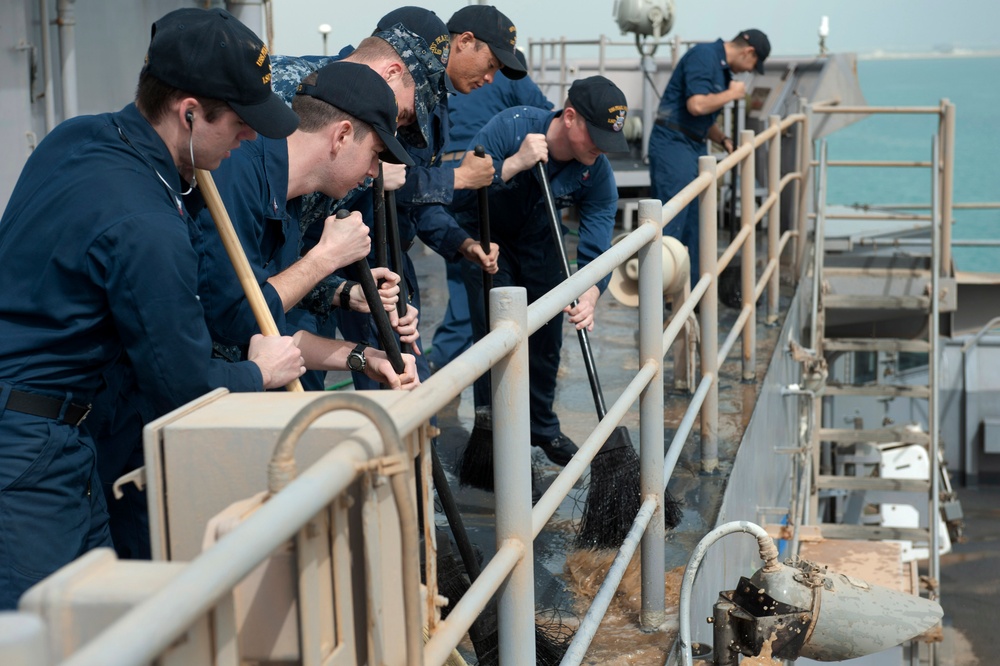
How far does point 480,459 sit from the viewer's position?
466cm

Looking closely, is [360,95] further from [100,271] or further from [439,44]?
[439,44]

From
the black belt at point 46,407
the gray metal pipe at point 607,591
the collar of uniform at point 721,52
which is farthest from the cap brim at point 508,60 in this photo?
the collar of uniform at point 721,52

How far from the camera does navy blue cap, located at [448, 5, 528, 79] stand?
15.0 ft

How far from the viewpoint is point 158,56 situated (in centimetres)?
223

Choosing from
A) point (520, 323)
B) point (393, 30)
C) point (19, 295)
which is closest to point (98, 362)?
point (19, 295)

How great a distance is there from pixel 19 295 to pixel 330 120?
971 millimetres

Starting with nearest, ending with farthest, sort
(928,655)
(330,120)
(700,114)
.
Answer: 1. (330,120)
2. (700,114)
3. (928,655)

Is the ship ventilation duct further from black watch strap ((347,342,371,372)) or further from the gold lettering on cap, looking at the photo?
black watch strap ((347,342,371,372))

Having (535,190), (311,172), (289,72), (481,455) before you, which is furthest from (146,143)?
(535,190)

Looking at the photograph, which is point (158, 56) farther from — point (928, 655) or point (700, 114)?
point (928, 655)

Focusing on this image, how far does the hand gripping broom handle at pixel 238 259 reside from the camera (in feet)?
8.44

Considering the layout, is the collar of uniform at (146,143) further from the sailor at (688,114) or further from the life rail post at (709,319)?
the sailor at (688,114)

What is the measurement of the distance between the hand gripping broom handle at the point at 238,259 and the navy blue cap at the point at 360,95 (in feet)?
1.28

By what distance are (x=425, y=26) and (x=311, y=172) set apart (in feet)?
3.89
